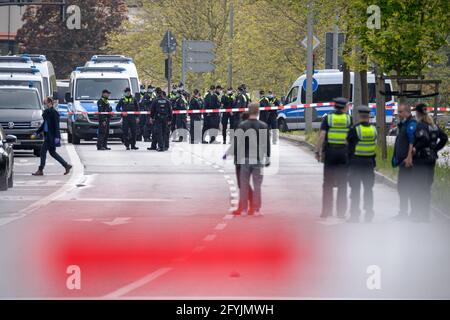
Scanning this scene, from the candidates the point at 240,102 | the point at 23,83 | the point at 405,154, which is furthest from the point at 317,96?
the point at 405,154

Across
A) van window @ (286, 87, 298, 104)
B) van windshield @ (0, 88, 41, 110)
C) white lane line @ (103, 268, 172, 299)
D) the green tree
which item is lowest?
white lane line @ (103, 268, 172, 299)

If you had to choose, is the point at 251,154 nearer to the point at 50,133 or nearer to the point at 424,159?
the point at 424,159

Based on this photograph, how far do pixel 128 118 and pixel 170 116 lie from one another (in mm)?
1249

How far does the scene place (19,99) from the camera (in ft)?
133

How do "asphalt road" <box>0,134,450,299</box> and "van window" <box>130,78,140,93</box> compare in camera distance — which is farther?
"van window" <box>130,78,140,93</box>

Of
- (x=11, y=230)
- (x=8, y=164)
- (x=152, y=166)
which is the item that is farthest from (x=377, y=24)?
(x=11, y=230)

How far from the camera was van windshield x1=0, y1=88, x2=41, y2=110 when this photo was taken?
132 feet

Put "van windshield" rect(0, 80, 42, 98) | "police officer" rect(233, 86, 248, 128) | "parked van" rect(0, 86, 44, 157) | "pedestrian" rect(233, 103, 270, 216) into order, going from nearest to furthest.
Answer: "pedestrian" rect(233, 103, 270, 216) < "parked van" rect(0, 86, 44, 157) < "van windshield" rect(0, 80, 42, 98) < "police officer" rect(233, 86, 248, 128)

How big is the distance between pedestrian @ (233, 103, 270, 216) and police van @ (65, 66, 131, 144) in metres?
23.8

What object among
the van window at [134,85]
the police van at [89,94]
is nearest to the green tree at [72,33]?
the van window at [134,85]

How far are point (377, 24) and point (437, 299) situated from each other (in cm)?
1932

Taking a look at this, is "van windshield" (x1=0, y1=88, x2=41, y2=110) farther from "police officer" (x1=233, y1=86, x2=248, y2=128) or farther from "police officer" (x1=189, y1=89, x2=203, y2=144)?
"police officer" (x1=233, y1=86, x2=248, y2=128)

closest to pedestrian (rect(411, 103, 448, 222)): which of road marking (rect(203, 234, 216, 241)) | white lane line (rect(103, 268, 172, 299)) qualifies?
road marking (rect(203, 234, 216, 241))

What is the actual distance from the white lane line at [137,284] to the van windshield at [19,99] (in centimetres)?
2660
